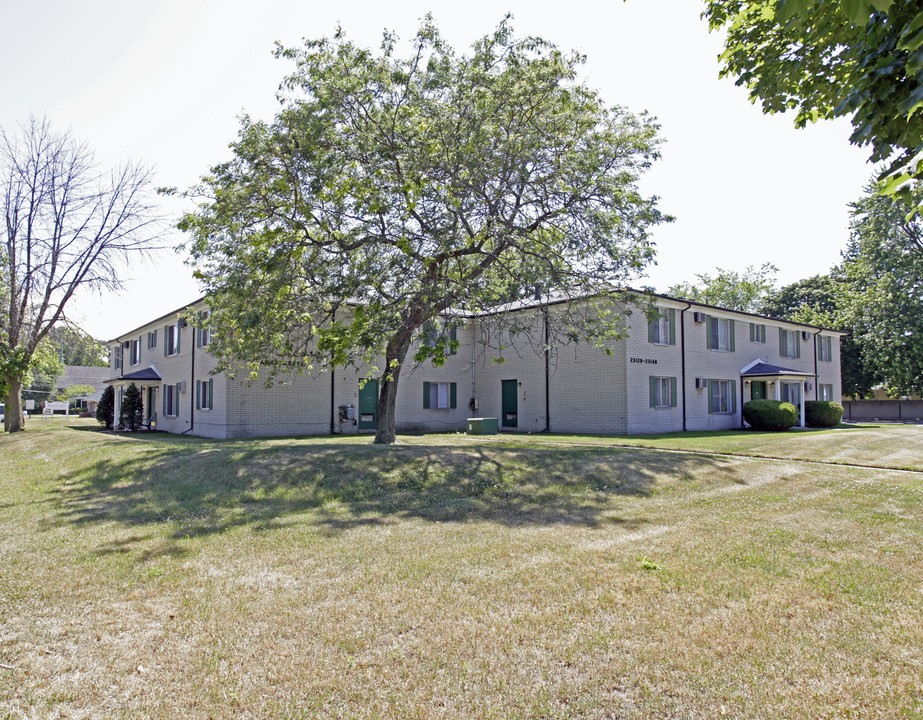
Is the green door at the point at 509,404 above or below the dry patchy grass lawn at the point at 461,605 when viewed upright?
above

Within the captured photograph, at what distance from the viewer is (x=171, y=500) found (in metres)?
9.78

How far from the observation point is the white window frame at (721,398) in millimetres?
27172

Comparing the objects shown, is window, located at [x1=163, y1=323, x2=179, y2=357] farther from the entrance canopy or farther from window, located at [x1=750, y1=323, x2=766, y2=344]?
A: window, located at [x1=750, y1=323, x2=766, y2=344]

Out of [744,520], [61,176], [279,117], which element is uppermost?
[61,176]

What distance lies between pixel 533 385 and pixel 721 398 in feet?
27.2

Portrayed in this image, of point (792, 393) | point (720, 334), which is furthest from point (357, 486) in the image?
point (792, 393)

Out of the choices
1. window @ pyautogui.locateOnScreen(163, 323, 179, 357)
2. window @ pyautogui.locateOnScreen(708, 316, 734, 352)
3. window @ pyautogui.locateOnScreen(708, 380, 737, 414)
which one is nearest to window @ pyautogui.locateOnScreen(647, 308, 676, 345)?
window @ pyautogui.locateOnScreen(708, 316, 734, 352)

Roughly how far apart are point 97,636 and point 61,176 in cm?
2944

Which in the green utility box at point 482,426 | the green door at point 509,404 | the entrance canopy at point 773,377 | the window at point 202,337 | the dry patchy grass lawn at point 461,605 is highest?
the window at point 202,337

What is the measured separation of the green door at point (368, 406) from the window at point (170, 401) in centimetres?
887

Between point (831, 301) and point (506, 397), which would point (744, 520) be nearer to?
point (506, 397)

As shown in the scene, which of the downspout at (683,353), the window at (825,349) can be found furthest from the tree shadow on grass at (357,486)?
the window at (825,349)

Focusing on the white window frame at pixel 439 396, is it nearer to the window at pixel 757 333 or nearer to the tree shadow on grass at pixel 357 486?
the tree shadow on grass at pixel 357 486

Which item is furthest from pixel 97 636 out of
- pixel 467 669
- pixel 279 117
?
pixel 279 117
